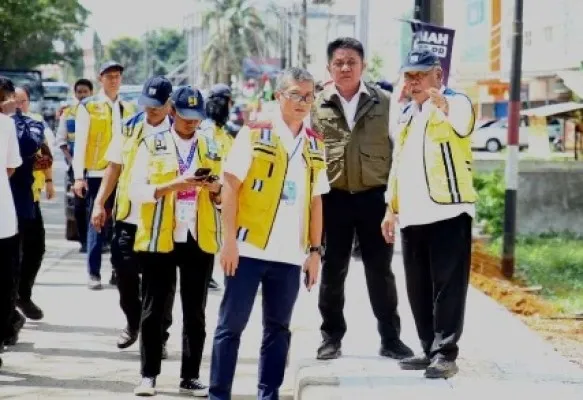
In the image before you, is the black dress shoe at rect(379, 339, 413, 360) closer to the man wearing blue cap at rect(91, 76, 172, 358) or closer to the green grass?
the man wearing blue cap at rect(91, 76, 172, 358)

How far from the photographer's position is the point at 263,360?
7.68 m

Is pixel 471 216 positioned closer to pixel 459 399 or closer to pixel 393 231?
pixel 393 231

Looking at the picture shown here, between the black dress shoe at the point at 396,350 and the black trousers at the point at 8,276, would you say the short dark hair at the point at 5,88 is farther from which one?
the black dress shoe at the point at 396,350

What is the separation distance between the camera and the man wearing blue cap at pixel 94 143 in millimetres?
13125

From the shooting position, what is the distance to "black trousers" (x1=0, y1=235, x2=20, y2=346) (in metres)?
8.89

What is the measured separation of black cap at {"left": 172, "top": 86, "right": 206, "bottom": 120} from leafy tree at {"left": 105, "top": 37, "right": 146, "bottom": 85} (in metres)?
154

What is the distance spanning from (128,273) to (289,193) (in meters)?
2.60

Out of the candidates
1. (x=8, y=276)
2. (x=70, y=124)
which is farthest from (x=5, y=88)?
(x=70, y=124)

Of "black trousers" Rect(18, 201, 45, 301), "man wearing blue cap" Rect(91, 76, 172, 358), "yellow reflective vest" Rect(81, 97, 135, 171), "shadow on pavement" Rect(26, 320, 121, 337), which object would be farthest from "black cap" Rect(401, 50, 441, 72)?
"yellow reflective vest" Rect(81, 97, 135, 171)

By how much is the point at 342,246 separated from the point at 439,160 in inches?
46.7

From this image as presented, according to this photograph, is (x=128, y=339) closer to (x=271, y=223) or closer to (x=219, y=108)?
(x=219, y=108)

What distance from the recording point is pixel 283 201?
7.47 meters

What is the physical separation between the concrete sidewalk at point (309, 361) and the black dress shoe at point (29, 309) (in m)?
0.08

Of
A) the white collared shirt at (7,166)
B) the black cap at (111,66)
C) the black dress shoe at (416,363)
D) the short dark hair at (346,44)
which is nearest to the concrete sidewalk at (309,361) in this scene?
the black dress shoe at (416,363)
